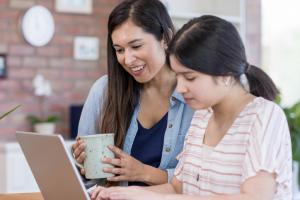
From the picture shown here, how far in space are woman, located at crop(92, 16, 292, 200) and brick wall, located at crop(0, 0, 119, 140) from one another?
106 inches

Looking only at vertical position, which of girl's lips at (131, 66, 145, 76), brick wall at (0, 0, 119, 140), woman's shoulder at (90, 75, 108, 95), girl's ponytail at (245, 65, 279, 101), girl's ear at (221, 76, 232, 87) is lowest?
brick wall at (0, 0, 119, 140)

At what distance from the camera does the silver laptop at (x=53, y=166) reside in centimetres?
118

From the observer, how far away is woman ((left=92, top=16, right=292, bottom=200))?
1152 millimetres

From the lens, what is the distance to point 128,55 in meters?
1.59

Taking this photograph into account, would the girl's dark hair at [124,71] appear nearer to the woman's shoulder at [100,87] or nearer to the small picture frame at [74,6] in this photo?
the woman's shoulder at [100,87]

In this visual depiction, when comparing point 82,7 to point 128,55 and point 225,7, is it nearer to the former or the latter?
point 225,7

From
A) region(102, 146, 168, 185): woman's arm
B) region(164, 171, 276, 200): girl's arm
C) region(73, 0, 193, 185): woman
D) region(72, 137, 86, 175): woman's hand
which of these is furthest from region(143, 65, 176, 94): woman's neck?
region(164, 171, 276, 200): girl's arm

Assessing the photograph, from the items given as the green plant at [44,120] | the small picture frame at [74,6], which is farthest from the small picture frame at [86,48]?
the green plant at [44,120]

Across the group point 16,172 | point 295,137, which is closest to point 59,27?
point 16,172

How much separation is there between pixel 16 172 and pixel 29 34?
967mm

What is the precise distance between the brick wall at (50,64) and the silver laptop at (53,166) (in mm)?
2551

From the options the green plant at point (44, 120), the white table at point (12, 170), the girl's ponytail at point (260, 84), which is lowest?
the white table at point (12, 170)

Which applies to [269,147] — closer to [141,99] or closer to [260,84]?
[260,84]

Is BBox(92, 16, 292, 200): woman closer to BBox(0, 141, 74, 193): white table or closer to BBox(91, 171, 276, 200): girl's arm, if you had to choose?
BBox(91, 171, 276, 200): girl's arm
